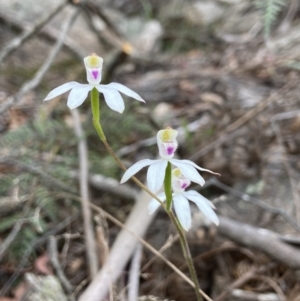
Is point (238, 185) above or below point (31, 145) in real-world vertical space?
below

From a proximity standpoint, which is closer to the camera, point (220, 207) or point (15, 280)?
point (15, 280)

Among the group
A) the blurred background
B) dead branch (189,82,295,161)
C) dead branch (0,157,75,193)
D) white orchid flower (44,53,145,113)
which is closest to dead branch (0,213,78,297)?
the blurred background

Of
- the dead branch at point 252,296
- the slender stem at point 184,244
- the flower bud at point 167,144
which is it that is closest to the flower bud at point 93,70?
the flower bud at point 167,144

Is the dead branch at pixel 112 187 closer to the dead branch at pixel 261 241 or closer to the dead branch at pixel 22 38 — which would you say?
the dead branch at pixel 261 241

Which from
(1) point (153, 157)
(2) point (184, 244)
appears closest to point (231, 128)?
(1) point (153, 157)

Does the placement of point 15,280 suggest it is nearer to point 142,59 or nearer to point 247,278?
point 247,278

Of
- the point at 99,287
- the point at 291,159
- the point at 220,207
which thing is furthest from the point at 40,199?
the point at 291,159
